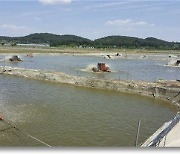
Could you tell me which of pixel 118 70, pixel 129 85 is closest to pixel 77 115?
pixel 129 85

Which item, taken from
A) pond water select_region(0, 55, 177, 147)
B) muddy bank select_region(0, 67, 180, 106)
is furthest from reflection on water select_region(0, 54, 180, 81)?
pond water select_region(0, 55, 177, 147)

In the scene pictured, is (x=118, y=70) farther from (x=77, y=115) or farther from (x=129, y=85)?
(x=77, y=115)

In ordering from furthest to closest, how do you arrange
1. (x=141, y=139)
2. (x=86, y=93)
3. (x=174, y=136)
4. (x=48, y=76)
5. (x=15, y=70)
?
(x=15, y=70) < (x=48, y=76) < (x=86, y=93) < (x=141, y=139) < (x=174, y=136)

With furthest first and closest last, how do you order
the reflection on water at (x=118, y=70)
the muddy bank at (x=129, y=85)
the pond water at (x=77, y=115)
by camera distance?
the reflection on water at (x=118, y=70)
the muddy bank at (x=129, y=85)
the pond water at (x=77, y=115)

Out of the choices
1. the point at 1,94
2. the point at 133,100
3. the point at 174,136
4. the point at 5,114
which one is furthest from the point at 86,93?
the point at 174,136

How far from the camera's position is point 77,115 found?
20.3 metres

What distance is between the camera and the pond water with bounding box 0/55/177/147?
15312mm

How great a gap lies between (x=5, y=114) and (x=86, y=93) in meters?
11.6

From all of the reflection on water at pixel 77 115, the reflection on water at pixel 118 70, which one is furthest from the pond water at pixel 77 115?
the reflection on water at pixel 118 70

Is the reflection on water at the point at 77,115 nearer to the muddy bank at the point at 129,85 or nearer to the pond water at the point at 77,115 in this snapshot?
the pond water at the point at 77,115

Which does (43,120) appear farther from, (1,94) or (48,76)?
(48,76)

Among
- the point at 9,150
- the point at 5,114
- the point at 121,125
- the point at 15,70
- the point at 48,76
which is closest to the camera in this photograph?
the point at 9,150

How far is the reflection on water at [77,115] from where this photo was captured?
604 inches

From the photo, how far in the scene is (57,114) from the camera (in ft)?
66.7
